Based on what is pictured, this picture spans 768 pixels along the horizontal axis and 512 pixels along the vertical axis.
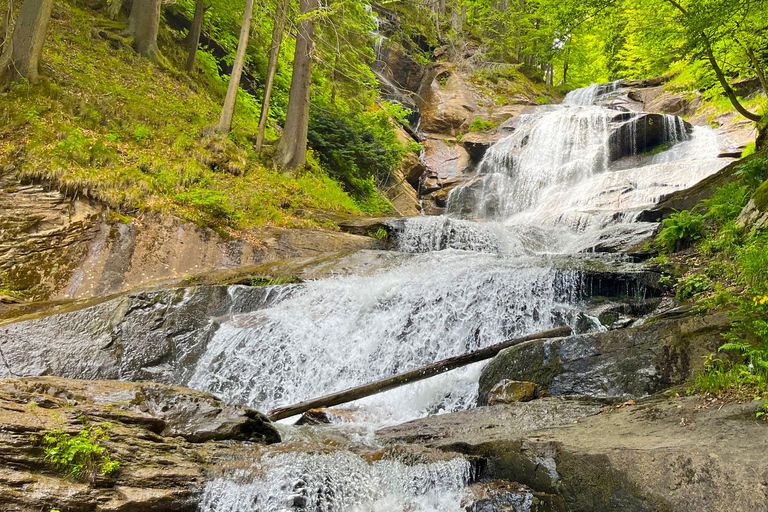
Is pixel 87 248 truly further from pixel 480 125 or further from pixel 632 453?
pixel 480 125

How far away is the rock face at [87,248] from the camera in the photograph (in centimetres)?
867

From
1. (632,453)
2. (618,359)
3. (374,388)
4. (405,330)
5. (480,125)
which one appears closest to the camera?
(632,453)

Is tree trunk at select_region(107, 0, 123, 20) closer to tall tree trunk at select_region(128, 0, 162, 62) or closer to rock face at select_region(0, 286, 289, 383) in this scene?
tall tree trunk at select_region(128, 0, 162, 62)

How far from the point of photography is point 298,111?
1480 centimetres

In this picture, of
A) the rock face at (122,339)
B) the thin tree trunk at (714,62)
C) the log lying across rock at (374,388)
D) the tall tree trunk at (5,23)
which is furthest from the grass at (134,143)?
the thin tree trunk at (714,62)

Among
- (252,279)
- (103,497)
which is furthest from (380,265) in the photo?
(103,497)

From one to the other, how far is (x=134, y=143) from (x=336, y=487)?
10.5 meters

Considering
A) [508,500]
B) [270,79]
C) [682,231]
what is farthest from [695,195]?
[270,79]

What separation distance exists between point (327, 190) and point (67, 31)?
8638 mm

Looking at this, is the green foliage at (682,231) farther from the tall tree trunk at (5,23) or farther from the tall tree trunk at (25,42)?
the tall tree trunk at (5,23)

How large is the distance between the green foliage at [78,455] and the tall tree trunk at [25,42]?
1020 centimetres

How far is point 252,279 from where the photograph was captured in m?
9.40

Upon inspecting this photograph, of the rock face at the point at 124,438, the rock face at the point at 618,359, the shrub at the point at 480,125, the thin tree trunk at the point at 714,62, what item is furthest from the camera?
the shrub at the point at 480,125

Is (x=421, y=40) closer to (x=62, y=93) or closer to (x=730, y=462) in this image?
(x=62, y=93)
